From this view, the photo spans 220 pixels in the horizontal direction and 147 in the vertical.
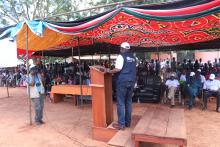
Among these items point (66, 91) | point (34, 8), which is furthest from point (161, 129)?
point (34, 8)

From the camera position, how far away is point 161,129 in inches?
148

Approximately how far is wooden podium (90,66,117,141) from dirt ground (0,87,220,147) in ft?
0.65

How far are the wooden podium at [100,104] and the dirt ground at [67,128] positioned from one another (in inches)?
7.7

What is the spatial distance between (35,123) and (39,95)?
2.70ft

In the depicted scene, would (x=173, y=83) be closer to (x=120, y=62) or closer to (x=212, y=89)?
(x=212, y=89)

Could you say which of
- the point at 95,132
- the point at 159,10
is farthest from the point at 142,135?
the point at 159,10

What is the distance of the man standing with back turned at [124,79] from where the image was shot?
4199 mm

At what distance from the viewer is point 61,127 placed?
5625 millimetres

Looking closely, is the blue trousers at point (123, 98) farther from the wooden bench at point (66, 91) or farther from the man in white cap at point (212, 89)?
the man in white cap at point (212, 89)

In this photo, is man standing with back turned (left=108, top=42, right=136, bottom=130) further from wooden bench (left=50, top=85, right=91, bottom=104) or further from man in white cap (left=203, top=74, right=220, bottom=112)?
man in white cap (left=203, top=74, right=220, bottom=112)

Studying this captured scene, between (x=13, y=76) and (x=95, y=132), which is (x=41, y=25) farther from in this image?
(x=13, y=76)

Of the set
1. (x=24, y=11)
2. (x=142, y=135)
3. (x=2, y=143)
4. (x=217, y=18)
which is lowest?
(x=2, y=143)

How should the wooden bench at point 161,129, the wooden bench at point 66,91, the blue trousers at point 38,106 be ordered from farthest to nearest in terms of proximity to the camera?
the wooden bench at point 66,91 → the blue trousers at point 38,106 → the wooden bench at point 161,129

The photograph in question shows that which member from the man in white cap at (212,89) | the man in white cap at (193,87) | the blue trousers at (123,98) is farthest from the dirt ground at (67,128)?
the blue trousers at (123,98)
